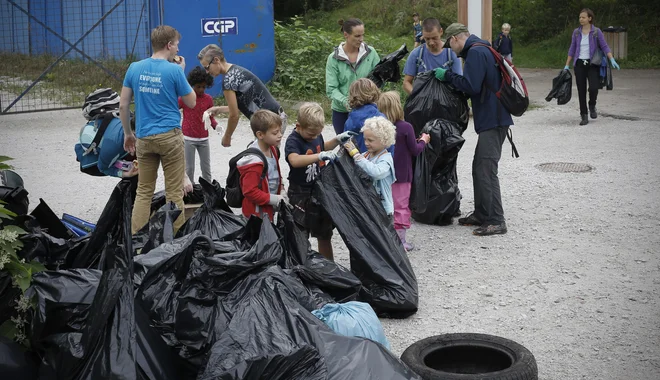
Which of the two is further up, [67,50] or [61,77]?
[67,50]

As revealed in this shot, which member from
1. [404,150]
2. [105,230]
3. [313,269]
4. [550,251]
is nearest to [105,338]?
[105,230]

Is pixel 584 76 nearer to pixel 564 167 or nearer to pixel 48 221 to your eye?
pixel 564 167

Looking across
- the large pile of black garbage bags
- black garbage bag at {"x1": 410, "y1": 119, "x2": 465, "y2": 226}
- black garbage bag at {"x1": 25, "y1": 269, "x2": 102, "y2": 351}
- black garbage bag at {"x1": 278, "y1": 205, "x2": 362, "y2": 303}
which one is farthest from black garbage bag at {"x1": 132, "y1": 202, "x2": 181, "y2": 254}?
black garbage bag at {"x1": 410, "y1": 119, "x2": 465, "y2": 226}

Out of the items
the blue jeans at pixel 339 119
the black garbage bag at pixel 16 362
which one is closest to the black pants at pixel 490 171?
the blue jeans at pixel 339 119

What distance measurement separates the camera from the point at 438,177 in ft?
23.3

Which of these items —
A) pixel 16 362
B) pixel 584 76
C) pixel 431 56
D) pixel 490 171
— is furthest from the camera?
pixel 584 76

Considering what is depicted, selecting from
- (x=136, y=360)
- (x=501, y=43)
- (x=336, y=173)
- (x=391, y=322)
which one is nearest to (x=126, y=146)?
(x=336, y=173)

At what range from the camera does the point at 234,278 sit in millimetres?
3883

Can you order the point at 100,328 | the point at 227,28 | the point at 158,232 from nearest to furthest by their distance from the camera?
the point at 100,328 < the point at 158,232 < the point at 227,28

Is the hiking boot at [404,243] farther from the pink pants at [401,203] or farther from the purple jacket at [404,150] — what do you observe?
the purple jacket at [404,150]

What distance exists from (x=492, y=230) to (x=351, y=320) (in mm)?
3202

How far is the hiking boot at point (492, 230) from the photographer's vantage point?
6.84m

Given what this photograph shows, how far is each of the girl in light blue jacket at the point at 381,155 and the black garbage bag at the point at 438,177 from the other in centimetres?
83

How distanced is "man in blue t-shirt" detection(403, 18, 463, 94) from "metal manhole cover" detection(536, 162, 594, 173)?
2259mm
